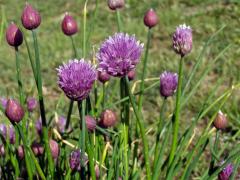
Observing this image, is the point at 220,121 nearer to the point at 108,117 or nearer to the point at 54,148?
the point at 108,117

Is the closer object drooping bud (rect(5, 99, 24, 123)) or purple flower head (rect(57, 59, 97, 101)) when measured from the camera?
purple flower head (rect(57, 59, 97, 101))

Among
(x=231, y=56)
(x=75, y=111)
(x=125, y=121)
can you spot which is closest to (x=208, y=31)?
(x=231, y=56)

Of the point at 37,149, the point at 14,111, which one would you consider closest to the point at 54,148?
the point at 37,149

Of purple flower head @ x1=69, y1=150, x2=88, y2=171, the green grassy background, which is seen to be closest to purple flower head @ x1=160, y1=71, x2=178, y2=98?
purple flower head @ x1=69, y1=150, x2=88, y2=171

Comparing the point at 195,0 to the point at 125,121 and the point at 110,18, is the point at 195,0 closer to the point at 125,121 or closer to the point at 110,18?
the point at 110,18

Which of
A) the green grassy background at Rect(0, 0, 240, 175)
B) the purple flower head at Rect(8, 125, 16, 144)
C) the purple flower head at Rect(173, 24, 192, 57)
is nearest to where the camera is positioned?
the purple flower head at Rect(173, 24, 192, 57)

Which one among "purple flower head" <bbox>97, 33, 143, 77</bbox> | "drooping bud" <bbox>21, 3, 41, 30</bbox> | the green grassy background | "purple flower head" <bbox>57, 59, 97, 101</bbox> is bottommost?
the green grassy background

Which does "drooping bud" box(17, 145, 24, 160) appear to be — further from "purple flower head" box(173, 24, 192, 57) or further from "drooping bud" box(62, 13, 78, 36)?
"purple flower head" box(173, 24, 192, 57)
